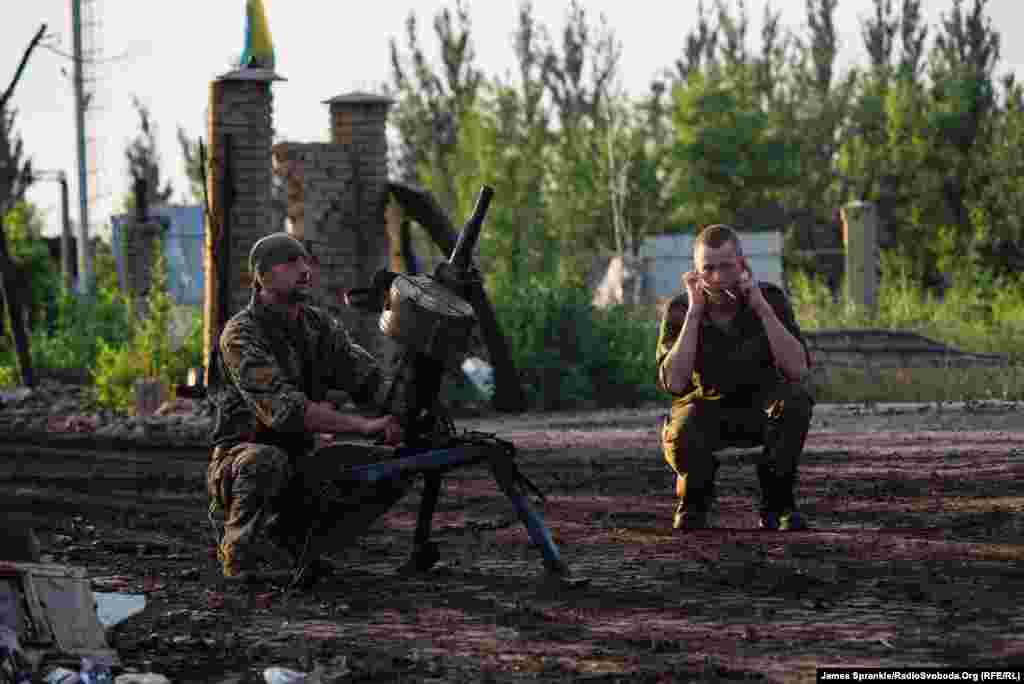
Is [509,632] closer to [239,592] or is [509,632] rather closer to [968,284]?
[239,592]

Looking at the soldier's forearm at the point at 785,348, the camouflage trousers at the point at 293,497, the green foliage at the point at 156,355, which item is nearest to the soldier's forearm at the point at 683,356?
the soldier's forearm at the point at 785,348

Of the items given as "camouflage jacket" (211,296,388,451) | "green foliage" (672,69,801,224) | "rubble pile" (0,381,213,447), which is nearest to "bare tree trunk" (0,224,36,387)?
"rubble pile" (0,381,213,447)

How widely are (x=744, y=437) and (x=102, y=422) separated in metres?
11.0

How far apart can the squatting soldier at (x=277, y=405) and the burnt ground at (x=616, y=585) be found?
0.29 m

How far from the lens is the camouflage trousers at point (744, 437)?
26.5 feet

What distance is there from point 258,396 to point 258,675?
5.55 ft

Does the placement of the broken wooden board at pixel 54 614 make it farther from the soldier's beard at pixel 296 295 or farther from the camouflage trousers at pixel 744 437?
the camouflage trousers at pixel 744 437

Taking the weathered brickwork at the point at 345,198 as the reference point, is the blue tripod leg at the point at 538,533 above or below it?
below

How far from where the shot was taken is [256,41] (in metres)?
17.4

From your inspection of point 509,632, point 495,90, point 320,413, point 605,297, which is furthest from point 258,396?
point 495,90

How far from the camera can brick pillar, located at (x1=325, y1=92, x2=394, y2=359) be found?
17616 millimetres

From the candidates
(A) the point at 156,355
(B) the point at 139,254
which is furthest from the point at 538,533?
(B) the point at 139,254

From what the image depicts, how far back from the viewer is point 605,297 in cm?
3572

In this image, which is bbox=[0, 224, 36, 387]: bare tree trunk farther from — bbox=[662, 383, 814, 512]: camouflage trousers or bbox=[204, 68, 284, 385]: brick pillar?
bbox=[662, 383, 814, 512]: camouflage trousers
